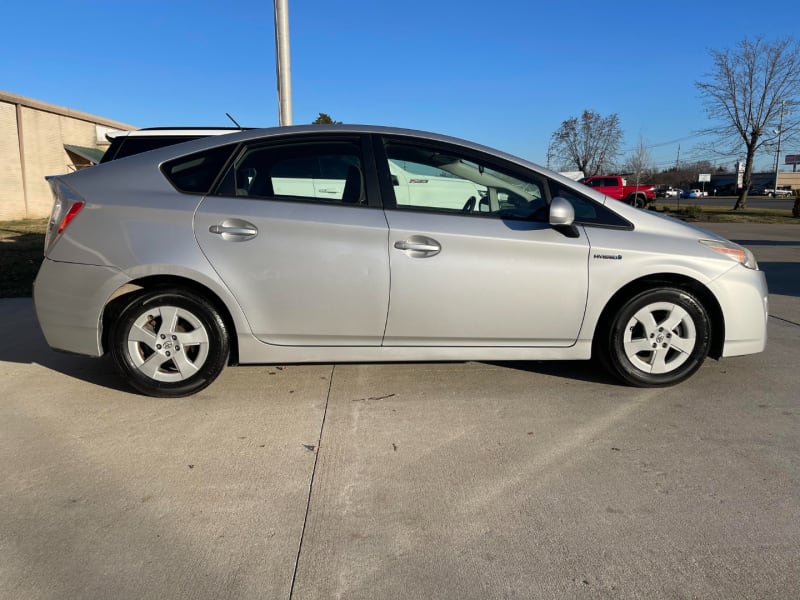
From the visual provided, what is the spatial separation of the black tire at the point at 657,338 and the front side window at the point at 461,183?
2.90 feet

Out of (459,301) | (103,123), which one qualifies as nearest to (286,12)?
(459,301)

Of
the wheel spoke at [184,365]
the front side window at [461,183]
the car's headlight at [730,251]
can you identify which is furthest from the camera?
the car's headlight at [730,251]

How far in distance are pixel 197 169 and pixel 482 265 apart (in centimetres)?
188

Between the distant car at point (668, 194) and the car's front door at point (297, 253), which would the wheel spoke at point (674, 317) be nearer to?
the car's front door at point (297, 253)

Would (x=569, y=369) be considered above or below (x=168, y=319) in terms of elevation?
below

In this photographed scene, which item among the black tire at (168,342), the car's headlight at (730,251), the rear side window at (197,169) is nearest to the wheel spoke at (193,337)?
the black tire at (168,342)

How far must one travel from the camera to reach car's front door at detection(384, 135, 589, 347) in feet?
11.7

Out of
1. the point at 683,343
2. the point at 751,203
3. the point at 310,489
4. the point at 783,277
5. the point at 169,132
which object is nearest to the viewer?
the point at 310,489

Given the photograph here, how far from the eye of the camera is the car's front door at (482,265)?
140 inches

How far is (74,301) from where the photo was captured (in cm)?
352

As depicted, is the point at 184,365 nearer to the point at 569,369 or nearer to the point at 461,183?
the point at 461,183

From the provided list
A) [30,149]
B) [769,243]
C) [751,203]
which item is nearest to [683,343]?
[769,243]

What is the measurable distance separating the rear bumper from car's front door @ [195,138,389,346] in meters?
0.67

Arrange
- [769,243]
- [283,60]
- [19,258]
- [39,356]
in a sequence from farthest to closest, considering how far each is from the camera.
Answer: [769,243] < [19,258] < [283,60] < [39,356]
